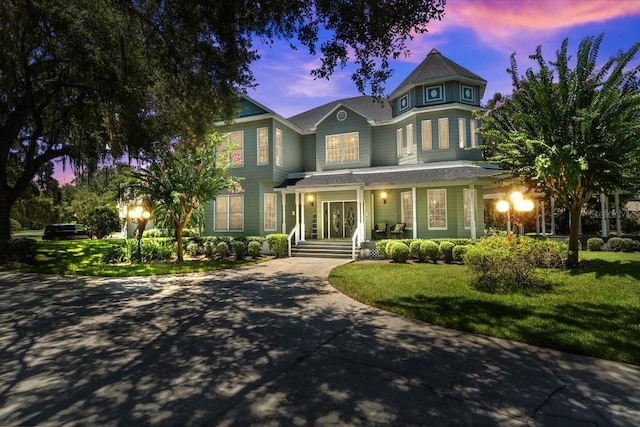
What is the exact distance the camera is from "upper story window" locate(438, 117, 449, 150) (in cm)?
1733

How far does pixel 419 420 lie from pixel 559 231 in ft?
103

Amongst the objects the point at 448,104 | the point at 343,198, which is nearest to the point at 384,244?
the point at 343,198

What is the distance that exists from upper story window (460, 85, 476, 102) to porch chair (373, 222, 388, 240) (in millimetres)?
7911

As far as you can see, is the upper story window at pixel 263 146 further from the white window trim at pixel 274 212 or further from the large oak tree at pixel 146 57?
the large oak tree at pixel 146 57

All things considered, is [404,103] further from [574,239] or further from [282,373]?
[282,373]

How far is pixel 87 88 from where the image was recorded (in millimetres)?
12219

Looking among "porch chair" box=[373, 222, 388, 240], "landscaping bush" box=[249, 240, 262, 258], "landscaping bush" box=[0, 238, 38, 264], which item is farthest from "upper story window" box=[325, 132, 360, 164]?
"landscaping bush" box=[0, 238, 38, 264]

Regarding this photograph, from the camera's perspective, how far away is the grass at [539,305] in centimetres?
506

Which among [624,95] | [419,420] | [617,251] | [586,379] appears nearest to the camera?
[419,420]

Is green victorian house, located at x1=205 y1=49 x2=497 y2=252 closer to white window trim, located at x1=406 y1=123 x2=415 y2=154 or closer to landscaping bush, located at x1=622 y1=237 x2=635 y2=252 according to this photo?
white window trim, located at x1=406 y1=123 x2=415 y2=154

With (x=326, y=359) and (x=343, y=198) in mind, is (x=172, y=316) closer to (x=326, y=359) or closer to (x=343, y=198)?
(x=326, y=359)

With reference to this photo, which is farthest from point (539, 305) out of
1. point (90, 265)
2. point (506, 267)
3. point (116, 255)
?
point (116, 255)

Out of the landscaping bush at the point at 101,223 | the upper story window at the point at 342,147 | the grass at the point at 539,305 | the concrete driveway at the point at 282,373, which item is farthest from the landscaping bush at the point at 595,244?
the landscaping bush at the point at 101,223

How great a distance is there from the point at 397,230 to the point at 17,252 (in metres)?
16.9
